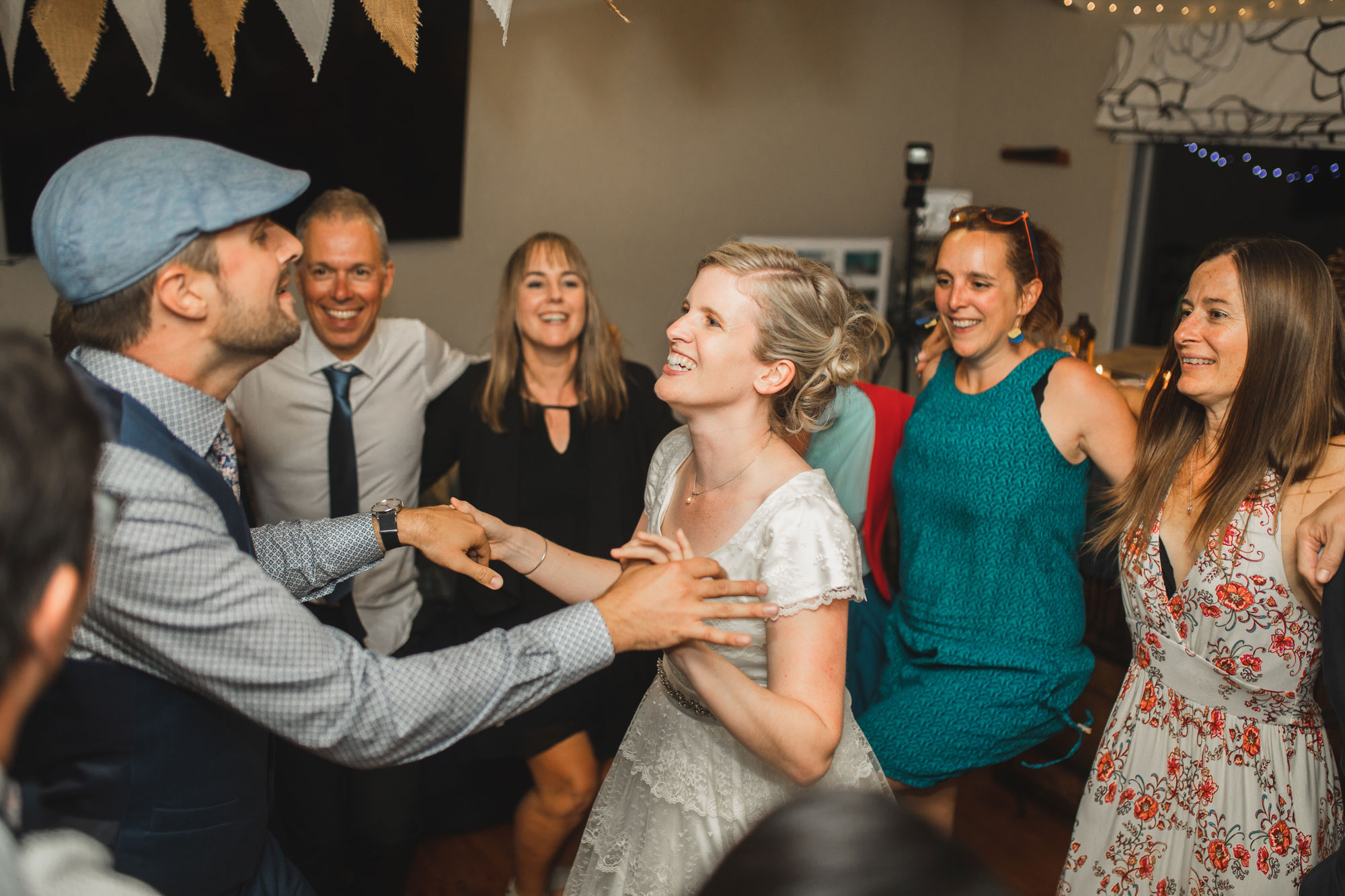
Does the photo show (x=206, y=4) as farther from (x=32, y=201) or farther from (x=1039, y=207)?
(x=1039, y=207)

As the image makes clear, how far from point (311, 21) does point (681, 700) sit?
51.4 inches

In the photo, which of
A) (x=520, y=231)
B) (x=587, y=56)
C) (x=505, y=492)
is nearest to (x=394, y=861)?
(x=505, y=492)

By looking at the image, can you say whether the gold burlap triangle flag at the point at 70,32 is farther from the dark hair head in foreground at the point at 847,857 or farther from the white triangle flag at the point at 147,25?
the dark hair head in foreground at the point at 847,857

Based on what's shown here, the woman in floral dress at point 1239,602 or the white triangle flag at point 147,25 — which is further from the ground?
the white triangle flag at point 147,25

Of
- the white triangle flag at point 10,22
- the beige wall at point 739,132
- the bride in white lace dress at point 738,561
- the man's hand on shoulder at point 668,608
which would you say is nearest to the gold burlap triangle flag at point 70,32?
the white triangle flag at point 10,22

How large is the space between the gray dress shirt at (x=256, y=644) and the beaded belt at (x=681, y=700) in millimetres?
380

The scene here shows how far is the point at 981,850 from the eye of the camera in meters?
2.81

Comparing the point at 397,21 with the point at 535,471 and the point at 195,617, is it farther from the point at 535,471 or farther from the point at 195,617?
the point at 535,471

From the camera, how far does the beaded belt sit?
5.46ft

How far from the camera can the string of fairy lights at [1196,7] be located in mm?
4211

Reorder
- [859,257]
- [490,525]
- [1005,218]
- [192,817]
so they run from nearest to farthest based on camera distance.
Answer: [192,817] → [490,525] → [1005,218] → [859,257]

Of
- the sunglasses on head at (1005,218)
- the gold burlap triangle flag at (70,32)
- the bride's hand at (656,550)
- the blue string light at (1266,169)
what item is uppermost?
the blue string light at (1266,169)

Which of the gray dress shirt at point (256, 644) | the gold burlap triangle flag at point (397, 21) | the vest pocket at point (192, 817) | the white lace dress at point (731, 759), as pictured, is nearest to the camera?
the gray dress shirt at point (256, 644)

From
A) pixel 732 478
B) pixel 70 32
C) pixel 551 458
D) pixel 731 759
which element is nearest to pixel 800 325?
pixel 732 478
